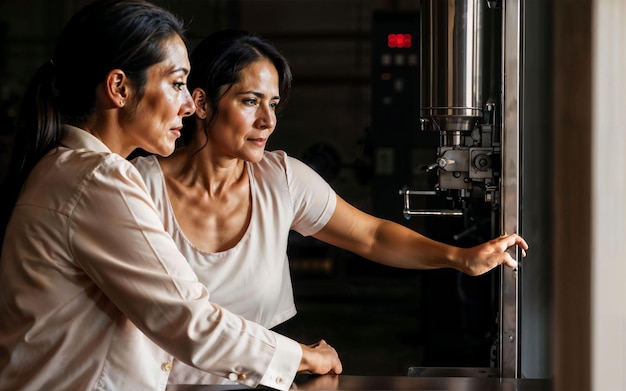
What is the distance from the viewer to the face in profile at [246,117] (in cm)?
173

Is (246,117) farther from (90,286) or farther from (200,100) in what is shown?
(90,286)

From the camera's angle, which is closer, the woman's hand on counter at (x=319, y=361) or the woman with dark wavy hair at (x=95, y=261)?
the woman with dark wavy hair at (x=95, y=261)

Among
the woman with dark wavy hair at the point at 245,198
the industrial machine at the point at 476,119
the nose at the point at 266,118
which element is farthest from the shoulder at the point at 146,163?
the industrial machine at the point at 476,119

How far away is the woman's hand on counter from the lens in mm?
1364

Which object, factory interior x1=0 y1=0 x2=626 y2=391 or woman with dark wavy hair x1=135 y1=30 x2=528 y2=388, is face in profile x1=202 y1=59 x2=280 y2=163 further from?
factory interior x1=0 y1=0 x2=626 y2=391

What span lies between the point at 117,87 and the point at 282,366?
449 millimetres

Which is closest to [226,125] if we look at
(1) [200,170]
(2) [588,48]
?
(1) [200,170]

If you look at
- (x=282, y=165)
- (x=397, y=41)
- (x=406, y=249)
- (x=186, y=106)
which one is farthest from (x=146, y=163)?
(x=397, y=41)

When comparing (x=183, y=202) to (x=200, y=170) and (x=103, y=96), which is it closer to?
(x=200, y=170)

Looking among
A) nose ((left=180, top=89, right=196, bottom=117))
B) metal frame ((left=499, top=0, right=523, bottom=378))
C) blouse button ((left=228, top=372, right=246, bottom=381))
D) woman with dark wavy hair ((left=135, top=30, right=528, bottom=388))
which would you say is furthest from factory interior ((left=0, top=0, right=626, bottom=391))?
nose ((left=180, top=89, right=196, bottom=117))

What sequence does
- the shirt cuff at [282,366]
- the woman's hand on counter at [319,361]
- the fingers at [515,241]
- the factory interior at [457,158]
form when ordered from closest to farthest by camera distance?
the factory interior at [457,158] < the shirt cuff at [282,366] < the woman's hand on counter at [319,361] < the fingers at [515,241]

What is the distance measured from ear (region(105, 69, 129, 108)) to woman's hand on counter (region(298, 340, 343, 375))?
47cm

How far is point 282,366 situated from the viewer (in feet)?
4.04

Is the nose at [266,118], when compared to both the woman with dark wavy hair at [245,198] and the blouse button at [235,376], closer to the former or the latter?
the woman with dark wavy hair at [245,198]
